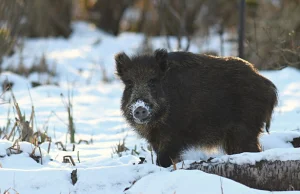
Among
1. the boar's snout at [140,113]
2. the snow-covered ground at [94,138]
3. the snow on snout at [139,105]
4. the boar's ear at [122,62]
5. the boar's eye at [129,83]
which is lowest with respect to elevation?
the snow-covered ground at [94,138]

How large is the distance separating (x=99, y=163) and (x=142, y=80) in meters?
0.79

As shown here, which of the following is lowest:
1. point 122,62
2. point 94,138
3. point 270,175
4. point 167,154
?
point 94,138

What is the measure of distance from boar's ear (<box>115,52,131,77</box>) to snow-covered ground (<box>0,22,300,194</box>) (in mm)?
331

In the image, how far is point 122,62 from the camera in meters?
5.40

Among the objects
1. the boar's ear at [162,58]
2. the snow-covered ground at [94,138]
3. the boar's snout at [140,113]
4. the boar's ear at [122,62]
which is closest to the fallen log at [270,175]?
the snow-covered ground at [94,138]

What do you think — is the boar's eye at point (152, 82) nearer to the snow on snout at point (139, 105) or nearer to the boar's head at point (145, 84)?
the boar's head at point (145, 84)

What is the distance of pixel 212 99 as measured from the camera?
5258 mm

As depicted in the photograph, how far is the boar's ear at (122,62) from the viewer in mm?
5371

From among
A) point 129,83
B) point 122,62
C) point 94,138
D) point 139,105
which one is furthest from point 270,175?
point 94,138

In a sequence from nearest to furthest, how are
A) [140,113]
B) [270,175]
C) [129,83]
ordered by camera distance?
[270,175] < [140,113] < [129,83]

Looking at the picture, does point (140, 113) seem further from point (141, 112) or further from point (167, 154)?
point (167, 154)

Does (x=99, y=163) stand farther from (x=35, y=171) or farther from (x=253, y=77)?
(x=253, y=77)

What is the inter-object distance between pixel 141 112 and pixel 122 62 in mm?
731

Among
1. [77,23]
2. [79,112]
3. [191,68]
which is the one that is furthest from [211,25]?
[191,68]
